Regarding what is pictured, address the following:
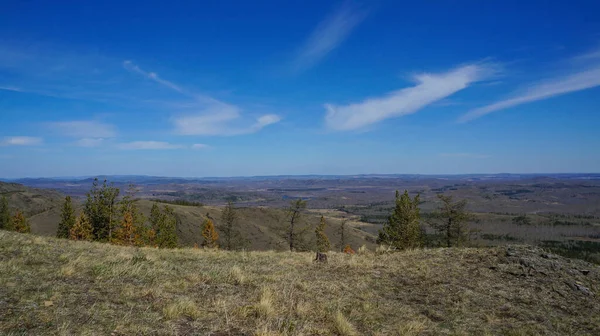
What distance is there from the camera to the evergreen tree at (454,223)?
38.6m

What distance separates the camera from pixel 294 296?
858cm

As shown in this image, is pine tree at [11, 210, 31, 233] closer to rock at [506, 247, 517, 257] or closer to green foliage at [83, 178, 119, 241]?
green foliage at [83, 178, 119, 241]

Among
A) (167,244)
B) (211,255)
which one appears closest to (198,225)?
(167,244)

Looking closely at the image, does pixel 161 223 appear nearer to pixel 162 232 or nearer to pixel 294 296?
pixel 162 232

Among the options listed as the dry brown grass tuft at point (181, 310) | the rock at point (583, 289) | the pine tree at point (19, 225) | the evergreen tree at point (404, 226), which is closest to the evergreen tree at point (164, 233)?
the pine tree at point (19, 225)

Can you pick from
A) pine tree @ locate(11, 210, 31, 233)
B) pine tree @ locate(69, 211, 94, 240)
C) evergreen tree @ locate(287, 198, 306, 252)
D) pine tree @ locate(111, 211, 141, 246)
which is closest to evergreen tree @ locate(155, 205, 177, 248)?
pine tree @ locate(111, 211, 141, 246)

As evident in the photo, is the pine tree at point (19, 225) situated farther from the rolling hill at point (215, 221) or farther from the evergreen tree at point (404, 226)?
the evergreen tree at point (404, 226)

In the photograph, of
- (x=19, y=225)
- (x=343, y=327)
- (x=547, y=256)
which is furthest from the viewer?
(x=19, y=225)

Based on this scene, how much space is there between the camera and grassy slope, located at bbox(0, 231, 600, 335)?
239 inches

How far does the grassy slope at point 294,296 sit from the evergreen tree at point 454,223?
87.0 ft

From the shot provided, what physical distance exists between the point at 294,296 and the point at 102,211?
148 feet

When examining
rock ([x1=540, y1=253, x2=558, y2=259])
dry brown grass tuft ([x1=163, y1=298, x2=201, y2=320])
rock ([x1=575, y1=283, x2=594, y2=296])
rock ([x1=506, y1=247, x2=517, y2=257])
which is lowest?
rock ([x1=575, y1=283, x2=594, y2=296])

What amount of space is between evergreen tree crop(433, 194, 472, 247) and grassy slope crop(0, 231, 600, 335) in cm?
2652

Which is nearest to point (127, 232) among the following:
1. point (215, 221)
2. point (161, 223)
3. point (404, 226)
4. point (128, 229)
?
point (128, 229)
